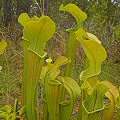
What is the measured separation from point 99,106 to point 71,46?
26 cm

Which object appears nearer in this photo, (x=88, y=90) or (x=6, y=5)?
(x=88, y=90)

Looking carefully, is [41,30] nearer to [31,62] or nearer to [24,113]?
[31,62]

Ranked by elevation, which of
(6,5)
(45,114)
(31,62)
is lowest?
(45,114)

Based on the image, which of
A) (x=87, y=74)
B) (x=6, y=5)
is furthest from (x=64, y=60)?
(x=6, y=5)

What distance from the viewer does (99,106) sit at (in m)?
0.53

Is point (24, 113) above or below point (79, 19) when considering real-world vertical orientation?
below

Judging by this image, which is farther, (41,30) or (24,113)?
(24,113)

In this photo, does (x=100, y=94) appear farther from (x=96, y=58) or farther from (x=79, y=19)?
(x=79, y=19)

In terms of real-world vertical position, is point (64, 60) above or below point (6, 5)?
below

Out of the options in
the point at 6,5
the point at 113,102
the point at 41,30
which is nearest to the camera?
the point at 41,30

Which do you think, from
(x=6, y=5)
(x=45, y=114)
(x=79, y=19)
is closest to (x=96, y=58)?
(x=79, y=19)

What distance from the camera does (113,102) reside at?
63 centimetres

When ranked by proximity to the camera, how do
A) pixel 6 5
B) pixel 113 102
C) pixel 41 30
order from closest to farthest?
pixel 41 30 < pixel 113 102 < pixel 6 5

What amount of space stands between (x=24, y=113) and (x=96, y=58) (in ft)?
1.13
